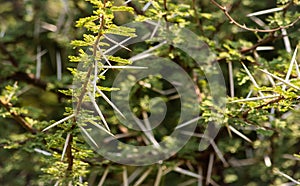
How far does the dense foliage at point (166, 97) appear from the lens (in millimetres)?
883

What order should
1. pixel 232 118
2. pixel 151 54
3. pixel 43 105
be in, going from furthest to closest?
pixel 43 105
pixel 151 54
pixel 232 118

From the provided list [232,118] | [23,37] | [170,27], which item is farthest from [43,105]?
[232,118]

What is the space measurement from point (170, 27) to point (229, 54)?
16 cm

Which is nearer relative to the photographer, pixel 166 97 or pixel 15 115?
pixel 15 115

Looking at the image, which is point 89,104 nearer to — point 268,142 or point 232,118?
point 232,118

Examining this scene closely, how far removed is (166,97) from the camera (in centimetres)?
128

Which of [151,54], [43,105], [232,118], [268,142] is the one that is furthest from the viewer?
[43,105]

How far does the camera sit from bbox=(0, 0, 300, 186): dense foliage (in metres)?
0.88

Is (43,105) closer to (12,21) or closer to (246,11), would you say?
(12,21)

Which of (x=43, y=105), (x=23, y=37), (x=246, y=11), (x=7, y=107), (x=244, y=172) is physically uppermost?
(x=246, y=11)

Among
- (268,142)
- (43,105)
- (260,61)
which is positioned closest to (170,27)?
(260,61)

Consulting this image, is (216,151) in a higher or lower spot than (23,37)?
lower

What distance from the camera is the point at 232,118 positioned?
33.6 inches

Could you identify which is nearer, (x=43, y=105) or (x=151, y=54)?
(x=151, y=54)
